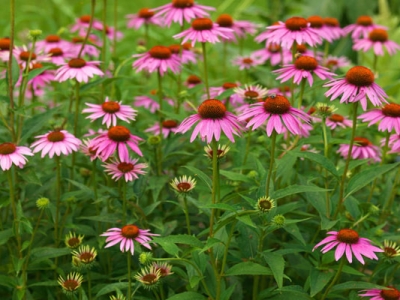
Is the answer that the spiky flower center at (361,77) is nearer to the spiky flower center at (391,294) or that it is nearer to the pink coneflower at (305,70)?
the pink coneflower at (305,70)

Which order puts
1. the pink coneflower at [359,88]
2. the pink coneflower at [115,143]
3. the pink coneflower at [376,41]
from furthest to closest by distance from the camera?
the pink coneflower at [376,41], the pink coneflower at [115,143], the pink coneflower at [359,88]

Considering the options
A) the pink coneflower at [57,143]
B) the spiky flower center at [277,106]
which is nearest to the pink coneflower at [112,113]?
the pink coneflower at [57,143]

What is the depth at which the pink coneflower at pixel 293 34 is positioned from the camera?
6.46 ft

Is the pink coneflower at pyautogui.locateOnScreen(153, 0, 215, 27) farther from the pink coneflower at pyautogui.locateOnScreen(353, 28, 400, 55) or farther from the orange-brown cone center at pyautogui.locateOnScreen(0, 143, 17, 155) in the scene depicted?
the orange-brown cone center at pyautogui.locateOnScreen(0, 143, 17, 155)

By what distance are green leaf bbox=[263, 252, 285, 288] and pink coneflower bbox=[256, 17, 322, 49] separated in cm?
70

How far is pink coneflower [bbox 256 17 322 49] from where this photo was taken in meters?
1.97

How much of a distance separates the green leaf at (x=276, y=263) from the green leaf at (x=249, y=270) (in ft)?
0.08

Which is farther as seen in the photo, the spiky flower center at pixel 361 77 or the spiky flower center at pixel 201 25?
the spiky flower center at pixel 201 25

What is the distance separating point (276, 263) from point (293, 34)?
79 centimetres

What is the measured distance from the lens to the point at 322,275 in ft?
5.41

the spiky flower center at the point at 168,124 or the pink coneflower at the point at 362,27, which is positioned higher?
the pink coneflower at the point at 362,27

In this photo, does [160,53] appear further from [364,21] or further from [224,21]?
[364,21]

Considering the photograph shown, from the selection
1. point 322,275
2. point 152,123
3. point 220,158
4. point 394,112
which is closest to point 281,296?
point 322,275

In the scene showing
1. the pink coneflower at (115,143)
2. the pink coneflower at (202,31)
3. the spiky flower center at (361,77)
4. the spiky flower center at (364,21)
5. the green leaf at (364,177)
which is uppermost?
the spiky flower center at (364,21)
